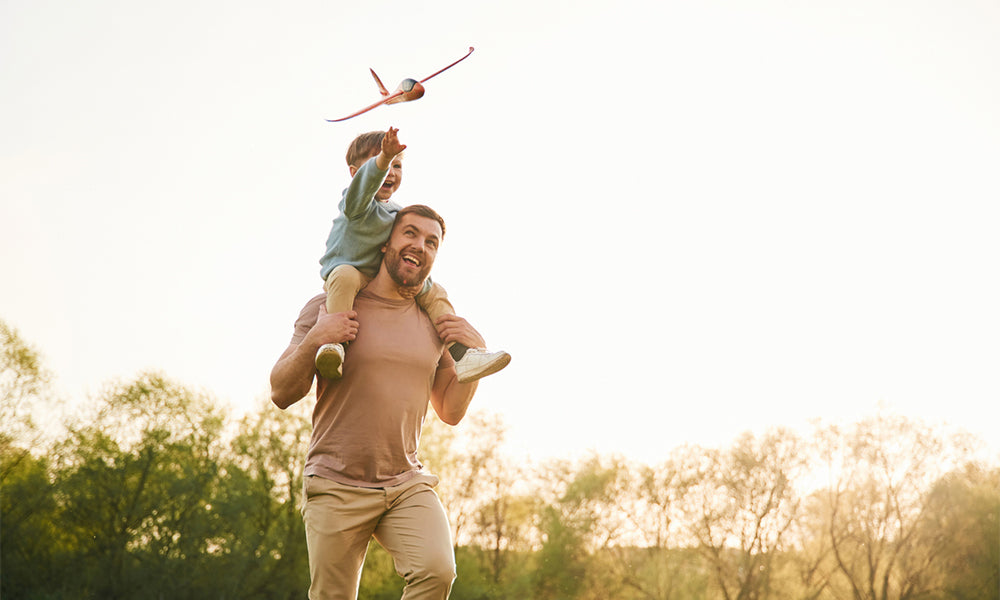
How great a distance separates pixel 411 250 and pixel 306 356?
760mm

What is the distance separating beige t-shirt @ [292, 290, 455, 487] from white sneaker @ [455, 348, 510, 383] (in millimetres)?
160

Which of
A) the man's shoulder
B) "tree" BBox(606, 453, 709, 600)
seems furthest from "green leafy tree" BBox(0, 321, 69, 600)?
the man's shoulder

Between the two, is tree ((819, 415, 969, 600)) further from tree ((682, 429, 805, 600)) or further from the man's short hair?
the man's short hair

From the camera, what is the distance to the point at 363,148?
16.3 feet

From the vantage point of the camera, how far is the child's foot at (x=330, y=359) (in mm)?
4109

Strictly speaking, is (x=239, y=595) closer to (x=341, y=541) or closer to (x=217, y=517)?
(x=217, y=517)

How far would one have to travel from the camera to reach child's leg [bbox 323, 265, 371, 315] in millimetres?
4441

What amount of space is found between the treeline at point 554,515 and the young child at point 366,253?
2656cm

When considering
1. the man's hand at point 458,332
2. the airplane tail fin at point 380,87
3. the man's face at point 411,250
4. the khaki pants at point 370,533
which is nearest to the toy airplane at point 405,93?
the airplane tail fin at point 380,87

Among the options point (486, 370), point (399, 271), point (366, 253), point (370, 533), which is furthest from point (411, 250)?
point (370, 533)

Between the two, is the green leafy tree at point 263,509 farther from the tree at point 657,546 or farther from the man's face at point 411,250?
the man's face at point 411,250

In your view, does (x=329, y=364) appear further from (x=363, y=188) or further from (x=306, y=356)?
(x=363, y=188)

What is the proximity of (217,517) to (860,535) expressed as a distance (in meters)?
24.6

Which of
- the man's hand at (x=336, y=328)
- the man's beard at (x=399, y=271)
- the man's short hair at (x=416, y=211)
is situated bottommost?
the man's hand at (x=336, y=328)
